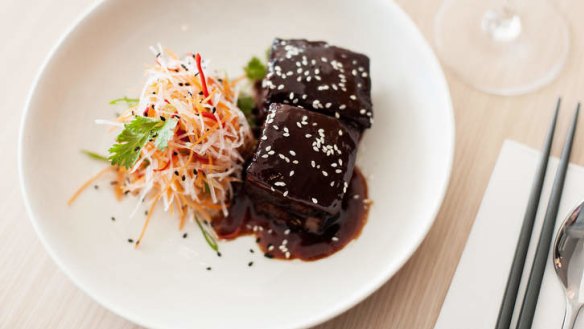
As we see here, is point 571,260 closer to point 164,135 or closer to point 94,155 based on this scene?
point 164,135

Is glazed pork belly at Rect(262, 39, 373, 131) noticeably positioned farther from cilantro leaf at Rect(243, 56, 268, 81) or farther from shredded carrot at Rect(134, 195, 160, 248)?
shredded carrot at Rect(134, 195, 160, 248)

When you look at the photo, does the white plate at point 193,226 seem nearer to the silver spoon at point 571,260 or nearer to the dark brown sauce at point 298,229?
the dark brown sauce at point 298,229

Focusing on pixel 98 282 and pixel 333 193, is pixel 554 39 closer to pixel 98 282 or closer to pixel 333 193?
pixel 333 193

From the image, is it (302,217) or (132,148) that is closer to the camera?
(132,148)

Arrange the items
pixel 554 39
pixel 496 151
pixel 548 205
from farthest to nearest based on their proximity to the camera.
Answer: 1. pixel 554 39
2. pixel 496 151
3. pixel 548 205

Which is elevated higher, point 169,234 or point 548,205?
point 548,205

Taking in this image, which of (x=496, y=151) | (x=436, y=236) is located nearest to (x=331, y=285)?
(x=436, y=236)

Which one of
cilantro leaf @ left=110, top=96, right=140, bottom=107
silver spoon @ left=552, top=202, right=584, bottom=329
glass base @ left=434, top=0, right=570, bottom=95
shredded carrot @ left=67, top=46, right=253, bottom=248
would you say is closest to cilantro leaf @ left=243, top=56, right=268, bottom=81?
shredded carrot @ left=67, top=46, right=253, bottom=248

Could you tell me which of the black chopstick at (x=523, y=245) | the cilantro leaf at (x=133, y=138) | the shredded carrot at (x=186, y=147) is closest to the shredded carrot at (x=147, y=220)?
the shredded carrot at (x=186, y=147)
